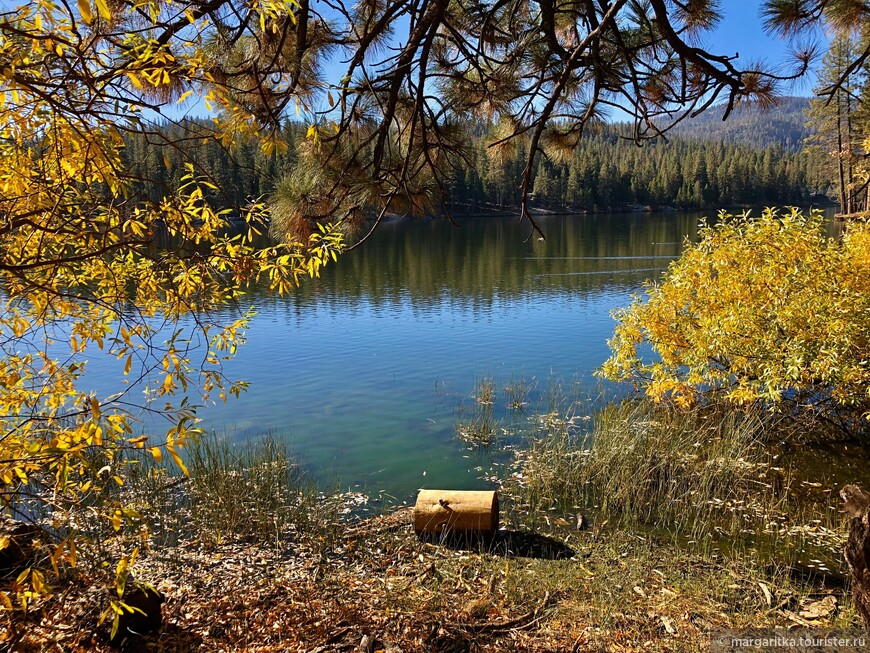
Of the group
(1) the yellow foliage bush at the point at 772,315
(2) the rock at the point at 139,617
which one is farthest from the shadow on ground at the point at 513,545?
(1) the yellow foliage bush at the point at 772,315

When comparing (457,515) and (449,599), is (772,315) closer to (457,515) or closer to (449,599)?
(457,515)

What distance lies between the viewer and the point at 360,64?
3.24 m

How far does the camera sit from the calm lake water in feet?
27.1

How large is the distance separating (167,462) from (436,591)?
4.40 meters

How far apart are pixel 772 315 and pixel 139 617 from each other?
693cm

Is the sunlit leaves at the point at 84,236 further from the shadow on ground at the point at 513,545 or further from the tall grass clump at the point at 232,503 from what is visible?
the shadow on ground at the point at 513,545

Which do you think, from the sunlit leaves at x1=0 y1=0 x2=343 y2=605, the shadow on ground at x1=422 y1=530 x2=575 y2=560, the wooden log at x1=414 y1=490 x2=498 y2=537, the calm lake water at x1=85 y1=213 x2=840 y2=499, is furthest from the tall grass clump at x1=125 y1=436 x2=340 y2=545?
the sunlit leaves at x1=0 y1=0 x2=343 y2=605

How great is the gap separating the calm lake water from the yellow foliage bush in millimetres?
2589

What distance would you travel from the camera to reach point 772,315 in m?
7.02

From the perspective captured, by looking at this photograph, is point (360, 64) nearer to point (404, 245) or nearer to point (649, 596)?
point (649, 596)

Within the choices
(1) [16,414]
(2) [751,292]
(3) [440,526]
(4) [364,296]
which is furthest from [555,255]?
(1) [16,414]

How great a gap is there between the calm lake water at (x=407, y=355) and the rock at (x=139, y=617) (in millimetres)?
3268

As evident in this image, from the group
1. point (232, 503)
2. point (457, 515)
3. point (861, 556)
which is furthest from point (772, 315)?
point (232, 503)

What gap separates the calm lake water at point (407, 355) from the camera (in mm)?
8250
